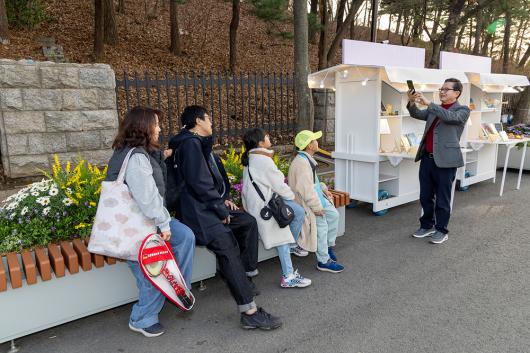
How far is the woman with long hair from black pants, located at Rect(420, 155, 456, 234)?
130 inches

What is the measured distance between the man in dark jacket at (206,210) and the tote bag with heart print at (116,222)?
503 mm

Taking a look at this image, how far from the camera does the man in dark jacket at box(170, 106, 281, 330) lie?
315 cm

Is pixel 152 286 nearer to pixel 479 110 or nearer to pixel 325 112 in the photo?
pixel 325 112

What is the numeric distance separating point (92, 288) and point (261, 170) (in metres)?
1.70

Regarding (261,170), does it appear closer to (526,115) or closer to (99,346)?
(99,346)

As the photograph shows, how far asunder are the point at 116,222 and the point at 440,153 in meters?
3.85

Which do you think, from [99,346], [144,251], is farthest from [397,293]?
[99,346]

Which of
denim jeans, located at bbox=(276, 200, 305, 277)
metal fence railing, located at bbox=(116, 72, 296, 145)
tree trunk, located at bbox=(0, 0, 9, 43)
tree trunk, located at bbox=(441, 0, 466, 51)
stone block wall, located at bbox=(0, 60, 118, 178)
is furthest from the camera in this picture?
tree trunk, located at bbox=(441, 0, 466, 51)

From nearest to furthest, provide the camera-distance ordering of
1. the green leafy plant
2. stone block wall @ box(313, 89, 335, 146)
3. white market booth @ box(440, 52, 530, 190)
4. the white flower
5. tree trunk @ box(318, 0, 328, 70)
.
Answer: the green leafy plant → the white flower → white market booth @ box(440, 52, 530, 190) → stone block wall @ box(313, 89, 335, 146) → tree trunk @ box(318, 0, 328, 70)

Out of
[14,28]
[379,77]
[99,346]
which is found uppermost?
[14,28]

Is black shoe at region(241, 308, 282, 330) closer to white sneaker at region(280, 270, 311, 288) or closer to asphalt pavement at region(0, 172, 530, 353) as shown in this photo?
asphalt pavement at region(0, 172, 530, 353)

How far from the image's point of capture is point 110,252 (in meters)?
2.82

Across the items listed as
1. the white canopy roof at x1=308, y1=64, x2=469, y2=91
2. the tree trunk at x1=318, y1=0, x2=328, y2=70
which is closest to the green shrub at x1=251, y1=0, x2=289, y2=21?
the tree trunk at x1=318, y1=0, x2=328, y2=70

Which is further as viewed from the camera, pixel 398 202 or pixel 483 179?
pixel 483 179
